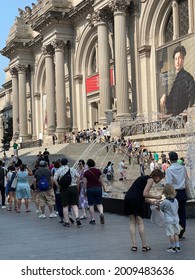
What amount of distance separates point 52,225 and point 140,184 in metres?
4.75

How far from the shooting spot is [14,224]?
13.2 meters

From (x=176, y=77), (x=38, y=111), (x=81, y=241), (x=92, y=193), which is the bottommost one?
(x=81, y=241)

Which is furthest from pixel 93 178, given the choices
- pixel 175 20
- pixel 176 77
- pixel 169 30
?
pixel 169 30

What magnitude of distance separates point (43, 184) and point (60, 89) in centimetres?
3263

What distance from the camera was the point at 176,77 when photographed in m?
33.5

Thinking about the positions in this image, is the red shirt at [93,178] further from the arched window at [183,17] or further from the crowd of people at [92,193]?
the arched window at [183,17]

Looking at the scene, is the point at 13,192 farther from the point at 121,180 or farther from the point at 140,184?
the point at 140,184

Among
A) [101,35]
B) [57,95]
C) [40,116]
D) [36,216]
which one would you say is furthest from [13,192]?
[40,116]

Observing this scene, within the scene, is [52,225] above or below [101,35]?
below

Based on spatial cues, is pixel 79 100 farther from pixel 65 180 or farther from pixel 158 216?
pixel 158 216

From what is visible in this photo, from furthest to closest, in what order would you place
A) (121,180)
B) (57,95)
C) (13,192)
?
(57,95) → (121,180) → (13,192)

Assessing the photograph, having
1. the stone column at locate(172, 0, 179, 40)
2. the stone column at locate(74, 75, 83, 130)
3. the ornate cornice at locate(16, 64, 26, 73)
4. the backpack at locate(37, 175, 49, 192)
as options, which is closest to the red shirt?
the backpack at locate(37, 175, 49, 192)

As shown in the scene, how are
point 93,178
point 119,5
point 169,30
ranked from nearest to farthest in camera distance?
point 93,178 → point 169,30 → point 119,5
